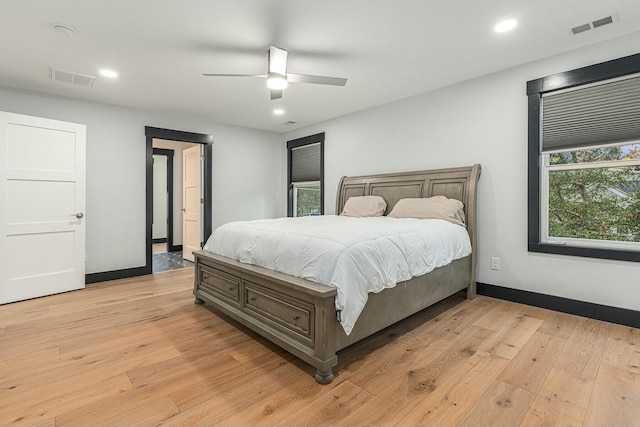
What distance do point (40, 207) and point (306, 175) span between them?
12.5 ft

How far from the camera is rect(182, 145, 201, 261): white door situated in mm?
5512

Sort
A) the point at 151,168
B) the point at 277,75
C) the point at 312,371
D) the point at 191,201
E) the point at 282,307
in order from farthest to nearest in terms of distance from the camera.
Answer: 1. the point at 191,201
2. the point at 151,168
3. the point at 277,75
4. the point at 282,307
5. the point at 312,371

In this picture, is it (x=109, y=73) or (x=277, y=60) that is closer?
(x=277, y=60)

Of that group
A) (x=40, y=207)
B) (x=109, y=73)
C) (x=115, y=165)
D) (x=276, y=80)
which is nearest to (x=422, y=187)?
(x=276, y=80)

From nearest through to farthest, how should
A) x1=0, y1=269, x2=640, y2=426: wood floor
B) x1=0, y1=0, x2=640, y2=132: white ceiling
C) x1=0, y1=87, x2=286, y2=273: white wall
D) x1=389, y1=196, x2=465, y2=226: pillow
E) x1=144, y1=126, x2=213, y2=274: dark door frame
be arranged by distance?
x1=0, y1=269, x2=640, y2=426: wood floor < x1=0, y1=0, x2=640, y2=132: white ceiling < x1=389, y1=196, x2=465, y2=226: pillow < x1=0, y1=87, x2=286, y2=273: white wall < x1=144, y1=126, x2=213, y2=274: dark door frame

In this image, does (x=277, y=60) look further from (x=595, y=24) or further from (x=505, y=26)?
(x=595, y=24)

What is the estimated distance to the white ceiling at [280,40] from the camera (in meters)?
2.23

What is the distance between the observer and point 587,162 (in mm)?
2938

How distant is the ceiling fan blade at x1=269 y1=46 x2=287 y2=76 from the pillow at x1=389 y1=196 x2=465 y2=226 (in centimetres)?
206

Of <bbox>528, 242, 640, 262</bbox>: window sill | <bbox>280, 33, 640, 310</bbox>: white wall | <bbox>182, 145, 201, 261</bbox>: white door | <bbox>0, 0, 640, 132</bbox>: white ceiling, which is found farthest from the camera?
<bbox>182, 145, 201, 261</bbox>: white door

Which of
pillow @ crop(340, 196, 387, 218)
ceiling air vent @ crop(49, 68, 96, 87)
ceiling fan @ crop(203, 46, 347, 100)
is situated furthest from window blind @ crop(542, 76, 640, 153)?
ceiling air vent @ crop(49, 68, 96, 87)

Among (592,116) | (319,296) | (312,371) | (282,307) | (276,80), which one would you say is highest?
(276,80)

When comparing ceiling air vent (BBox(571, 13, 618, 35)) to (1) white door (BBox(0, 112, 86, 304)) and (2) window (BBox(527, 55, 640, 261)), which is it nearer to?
(2) window (BBox(527, 55, 640, 261))

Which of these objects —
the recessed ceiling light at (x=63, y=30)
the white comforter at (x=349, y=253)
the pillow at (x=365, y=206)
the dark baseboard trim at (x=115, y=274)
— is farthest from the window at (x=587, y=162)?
the dark baseboard trim at (x=115, y=274)
